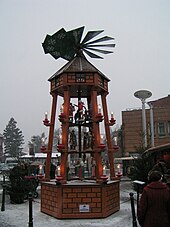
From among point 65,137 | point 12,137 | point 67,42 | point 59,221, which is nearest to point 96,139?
point 65,137

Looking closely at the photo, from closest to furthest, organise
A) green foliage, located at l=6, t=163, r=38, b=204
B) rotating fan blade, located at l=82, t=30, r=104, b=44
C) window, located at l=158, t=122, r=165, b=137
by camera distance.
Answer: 1. rotating fan blade, located at l=82, t=30, r=104, b=44
2. green foliage, located at l=6, t=163, r=38, b=204
3. window, located at l=158, t=122, r=165, b=137

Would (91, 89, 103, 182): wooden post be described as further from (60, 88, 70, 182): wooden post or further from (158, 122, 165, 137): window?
(158, 122, 165, 137): window

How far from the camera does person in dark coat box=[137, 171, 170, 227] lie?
4461mm

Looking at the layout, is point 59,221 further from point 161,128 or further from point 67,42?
point 161,128

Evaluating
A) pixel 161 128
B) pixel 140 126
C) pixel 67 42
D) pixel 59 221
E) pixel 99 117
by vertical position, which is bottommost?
pixel 59 221

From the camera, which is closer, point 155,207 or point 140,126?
point 155,207

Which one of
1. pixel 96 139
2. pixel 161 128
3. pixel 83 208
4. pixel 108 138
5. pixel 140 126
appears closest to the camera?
pixel 83 208

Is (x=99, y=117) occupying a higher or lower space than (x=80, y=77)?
lower

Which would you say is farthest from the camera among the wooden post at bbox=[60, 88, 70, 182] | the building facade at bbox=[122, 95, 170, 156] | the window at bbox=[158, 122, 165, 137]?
the window at bbox=[158, 122, 165, 137]

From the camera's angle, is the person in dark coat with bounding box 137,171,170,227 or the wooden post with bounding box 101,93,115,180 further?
the wooden post with bounding box 101,93,115,180

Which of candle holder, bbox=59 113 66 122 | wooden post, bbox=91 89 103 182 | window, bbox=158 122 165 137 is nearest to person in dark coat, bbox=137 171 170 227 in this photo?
wooden post, bbox=91 89 103 182

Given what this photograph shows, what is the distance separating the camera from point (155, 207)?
4.47 metres

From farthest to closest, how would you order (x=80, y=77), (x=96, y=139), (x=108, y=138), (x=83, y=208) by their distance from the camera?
1. (x=108, y=138)
2. (x=80, y=77)
3. (x=96, y=139)
4. (x=83, y=208)

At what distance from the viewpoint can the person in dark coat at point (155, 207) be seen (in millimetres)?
4461
